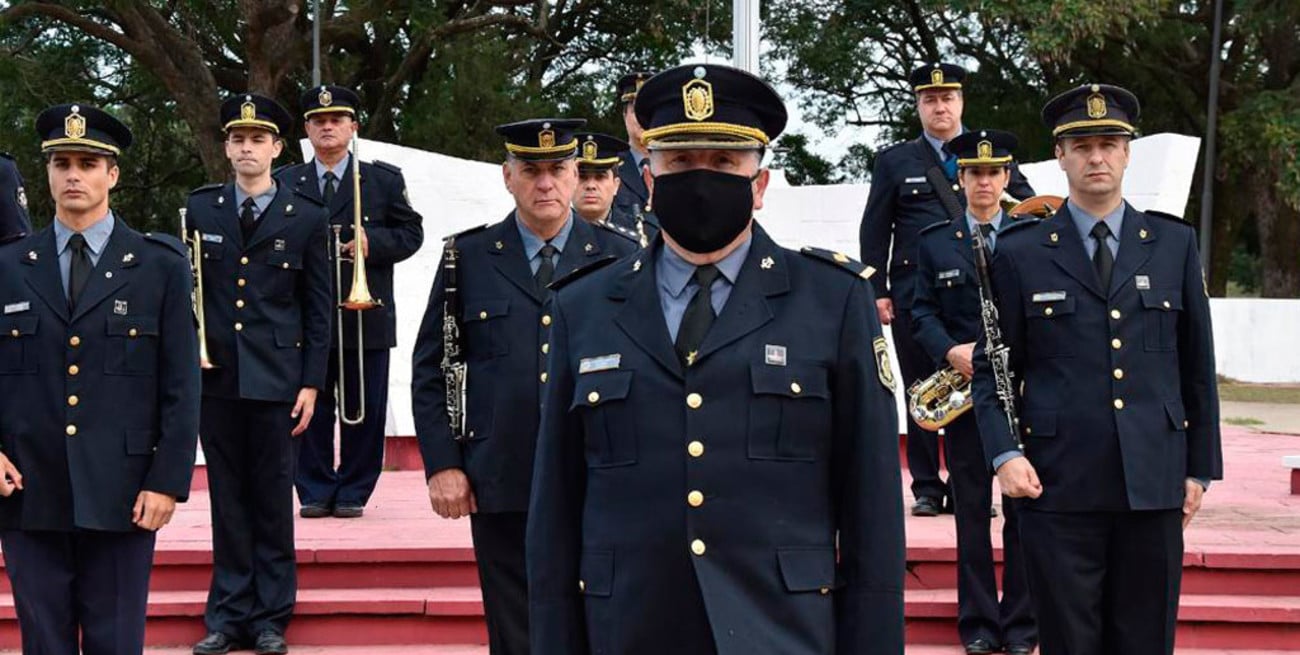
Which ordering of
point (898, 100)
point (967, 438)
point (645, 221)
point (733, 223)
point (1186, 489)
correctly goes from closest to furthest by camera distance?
point (733, 223), point (1186, 489), point (967, 438), point (645, 221), point (898, 100)

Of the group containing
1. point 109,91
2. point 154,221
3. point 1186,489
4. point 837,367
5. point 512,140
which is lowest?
point 1186,489

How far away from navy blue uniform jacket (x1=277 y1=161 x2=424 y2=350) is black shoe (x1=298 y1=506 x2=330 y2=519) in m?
0.92

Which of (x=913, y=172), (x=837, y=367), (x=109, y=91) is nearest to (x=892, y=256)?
(x=913, y=172)

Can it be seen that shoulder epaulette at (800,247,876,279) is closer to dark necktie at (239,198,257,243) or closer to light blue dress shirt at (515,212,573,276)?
light blue dress shirt at (515,212,573,276)

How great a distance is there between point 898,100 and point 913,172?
75.1ft

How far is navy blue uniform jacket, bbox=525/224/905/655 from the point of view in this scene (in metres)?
3.37

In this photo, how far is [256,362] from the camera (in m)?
7.30

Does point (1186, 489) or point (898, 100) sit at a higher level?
point (898, 100)

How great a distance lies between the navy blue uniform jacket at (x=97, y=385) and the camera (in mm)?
5484

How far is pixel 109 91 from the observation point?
27219 millimetres

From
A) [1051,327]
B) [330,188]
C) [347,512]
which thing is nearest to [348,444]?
[347,512]

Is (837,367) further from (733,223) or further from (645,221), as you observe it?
(645,221)

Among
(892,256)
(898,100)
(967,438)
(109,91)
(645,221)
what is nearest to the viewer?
(967,438)

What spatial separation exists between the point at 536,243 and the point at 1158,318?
6.83 feet
